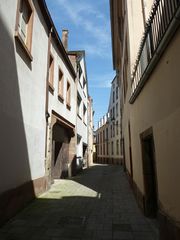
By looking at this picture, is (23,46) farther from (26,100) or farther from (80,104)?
(80,104)

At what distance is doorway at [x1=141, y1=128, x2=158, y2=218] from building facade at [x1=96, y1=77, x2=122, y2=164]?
2180 cm

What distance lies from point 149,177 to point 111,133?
2724 centimetres

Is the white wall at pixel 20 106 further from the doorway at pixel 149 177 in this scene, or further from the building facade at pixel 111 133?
the building facade at pixel 111 133

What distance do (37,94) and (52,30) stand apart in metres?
3.52

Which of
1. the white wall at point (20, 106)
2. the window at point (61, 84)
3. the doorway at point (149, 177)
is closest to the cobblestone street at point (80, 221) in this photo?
the doorway at point (149, 177)

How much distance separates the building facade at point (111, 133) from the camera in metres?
29.0

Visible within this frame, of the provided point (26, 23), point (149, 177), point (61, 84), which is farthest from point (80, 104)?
point (149, 177)

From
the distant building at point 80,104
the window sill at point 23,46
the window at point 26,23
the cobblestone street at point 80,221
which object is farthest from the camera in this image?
the distant building at point 80,104

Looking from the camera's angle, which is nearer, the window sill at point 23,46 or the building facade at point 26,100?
the building facade at point 26,100

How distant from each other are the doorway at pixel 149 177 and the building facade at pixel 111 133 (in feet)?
71.5

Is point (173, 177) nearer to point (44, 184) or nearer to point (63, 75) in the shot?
point (44, 184)

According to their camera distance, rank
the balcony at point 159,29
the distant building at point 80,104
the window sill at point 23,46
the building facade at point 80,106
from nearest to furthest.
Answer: the balcony at point 159,29
the window sill at point 23,46
the distant building at point 80,104
the building facade at point 80,106

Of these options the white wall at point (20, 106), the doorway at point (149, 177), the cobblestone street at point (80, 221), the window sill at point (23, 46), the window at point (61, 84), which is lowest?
the cobblestone street at point (80, 221)

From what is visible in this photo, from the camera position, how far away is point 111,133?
32.6 meters
